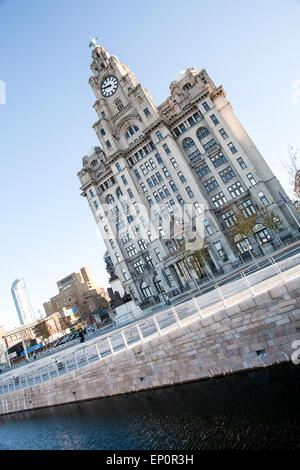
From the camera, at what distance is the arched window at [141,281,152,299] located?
173 feet

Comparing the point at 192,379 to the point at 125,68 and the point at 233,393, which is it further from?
the point at 125,68

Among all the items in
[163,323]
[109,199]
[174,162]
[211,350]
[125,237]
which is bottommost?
[211,350]

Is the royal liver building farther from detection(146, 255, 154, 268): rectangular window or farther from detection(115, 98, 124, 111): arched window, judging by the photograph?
detection(115, 98, 124, 111): arched window

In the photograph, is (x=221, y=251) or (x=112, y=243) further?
(x=112, y=243)

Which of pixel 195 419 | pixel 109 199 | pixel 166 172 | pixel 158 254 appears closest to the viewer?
pixel 195 419

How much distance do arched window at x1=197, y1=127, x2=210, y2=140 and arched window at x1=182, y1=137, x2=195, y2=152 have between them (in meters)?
1.77

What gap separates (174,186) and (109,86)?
112ft

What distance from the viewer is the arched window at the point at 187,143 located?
5138cm

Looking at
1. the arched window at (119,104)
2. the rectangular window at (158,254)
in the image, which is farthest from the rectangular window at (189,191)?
the arched window at (119,104)

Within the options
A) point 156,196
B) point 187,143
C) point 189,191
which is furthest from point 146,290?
point 187,143

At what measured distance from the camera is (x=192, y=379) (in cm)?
1173

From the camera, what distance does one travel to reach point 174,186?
5112cm

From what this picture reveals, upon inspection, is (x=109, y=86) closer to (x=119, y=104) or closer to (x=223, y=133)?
(x=119, y=104)

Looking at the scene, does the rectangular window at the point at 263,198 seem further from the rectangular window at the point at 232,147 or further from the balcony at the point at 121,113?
the balcony at the point at 121,113
